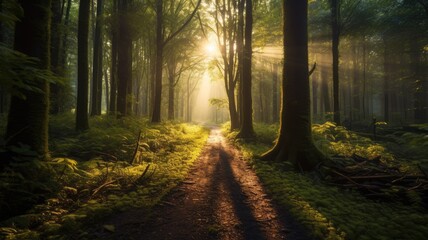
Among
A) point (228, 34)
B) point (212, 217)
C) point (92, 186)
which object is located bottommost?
point (212, 217)

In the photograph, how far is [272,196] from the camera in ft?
19.1

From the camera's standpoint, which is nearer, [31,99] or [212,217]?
[212,217]

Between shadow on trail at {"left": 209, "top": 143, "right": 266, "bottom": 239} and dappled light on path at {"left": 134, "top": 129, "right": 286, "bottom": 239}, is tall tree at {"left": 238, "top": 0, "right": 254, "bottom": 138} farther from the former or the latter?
dappled light on path at {"left": 134, "top": 129, "right": 286, "bottom": 239}

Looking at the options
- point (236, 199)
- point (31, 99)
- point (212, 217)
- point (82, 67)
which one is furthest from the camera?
point (82, 67)

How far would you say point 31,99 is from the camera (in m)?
5.40

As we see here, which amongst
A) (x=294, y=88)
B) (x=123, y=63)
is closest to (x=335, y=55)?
(x=294, y=88)

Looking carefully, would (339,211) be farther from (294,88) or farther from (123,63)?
(123,63)

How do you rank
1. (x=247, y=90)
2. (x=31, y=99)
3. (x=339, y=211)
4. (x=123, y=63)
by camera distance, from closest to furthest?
(x=339, y=211) < (x=31, y=99) < (x=123, y=63) < (x=247, y=90)

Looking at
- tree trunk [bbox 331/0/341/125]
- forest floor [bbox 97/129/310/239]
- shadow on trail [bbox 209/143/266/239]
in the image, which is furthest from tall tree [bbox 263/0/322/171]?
tree trunk [bbox 331/0/341/125]

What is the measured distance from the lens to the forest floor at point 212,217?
3982mm

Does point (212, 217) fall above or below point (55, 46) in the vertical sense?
below

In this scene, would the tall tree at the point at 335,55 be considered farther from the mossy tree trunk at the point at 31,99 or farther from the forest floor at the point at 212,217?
the mossy tree trunk at the point at 31,99

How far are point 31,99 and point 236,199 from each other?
4.96 m

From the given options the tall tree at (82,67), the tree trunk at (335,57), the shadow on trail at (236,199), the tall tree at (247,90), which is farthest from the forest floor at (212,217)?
the tree trunk at (335,57)
